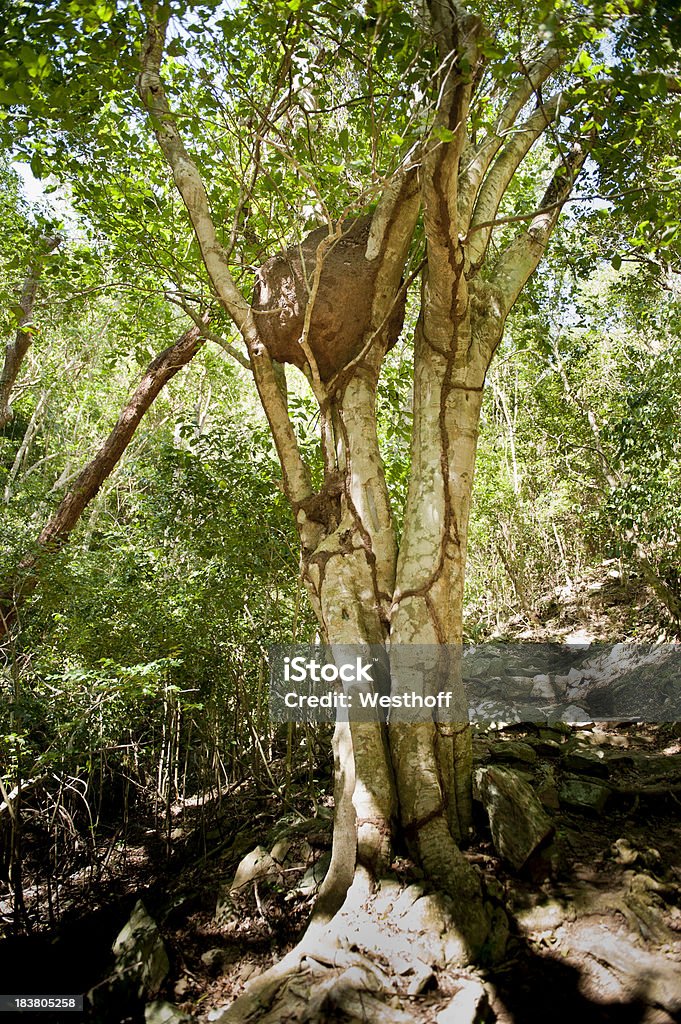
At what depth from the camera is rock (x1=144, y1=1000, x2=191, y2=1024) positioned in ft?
9.49

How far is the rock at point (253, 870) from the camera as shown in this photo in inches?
157

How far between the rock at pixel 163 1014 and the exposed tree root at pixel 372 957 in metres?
0.16

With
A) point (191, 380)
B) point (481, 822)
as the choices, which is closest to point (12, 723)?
point (481, 822)

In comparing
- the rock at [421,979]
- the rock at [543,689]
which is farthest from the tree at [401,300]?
the rock at [543,689]

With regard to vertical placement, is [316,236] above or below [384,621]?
above

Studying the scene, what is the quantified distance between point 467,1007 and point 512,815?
101 centimetres

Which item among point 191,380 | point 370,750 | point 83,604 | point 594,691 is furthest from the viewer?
point 191,380

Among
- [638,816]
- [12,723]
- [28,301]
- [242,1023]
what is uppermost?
[28,301]

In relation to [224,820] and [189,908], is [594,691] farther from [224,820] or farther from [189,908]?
[189,908]

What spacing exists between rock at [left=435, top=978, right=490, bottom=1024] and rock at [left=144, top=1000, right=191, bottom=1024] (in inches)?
46.8

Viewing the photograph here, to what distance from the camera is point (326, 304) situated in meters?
4.32

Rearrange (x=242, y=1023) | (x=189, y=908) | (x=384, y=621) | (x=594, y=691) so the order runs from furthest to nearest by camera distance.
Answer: (x=594, y=691), (x=189, y=908), (x=384, y=621), (x=242, y=1023)

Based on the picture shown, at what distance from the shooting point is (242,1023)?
2672 millimetres

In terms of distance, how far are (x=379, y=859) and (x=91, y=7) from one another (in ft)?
15.5
